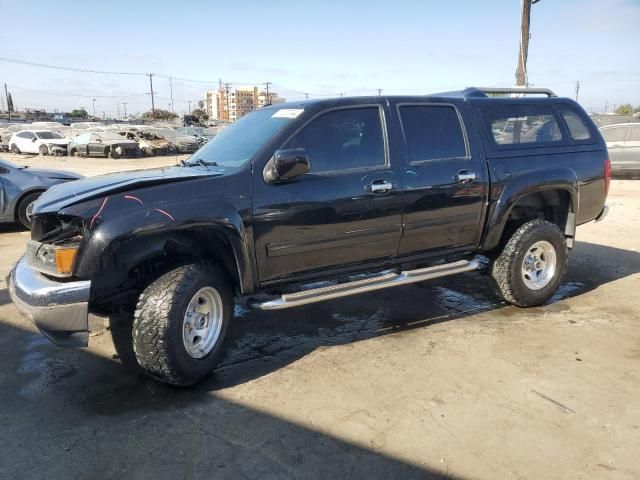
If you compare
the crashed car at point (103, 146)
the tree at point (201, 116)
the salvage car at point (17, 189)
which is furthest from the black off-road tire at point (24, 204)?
the tree at point (201, 116)

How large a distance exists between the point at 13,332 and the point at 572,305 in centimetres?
528

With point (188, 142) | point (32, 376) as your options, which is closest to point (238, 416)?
point (32, 376)

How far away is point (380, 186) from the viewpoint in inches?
171

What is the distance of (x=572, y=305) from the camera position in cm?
547

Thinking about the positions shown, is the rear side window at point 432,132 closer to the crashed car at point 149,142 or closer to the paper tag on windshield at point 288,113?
the paper tag on windshield at point 288,113

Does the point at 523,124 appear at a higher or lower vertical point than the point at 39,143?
lower

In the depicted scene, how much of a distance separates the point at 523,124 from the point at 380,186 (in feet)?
6.55

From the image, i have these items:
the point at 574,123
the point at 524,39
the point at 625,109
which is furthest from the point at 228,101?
the point at 574,123

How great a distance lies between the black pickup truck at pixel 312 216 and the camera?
3.51m

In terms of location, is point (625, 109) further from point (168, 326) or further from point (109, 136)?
point (168, 326)

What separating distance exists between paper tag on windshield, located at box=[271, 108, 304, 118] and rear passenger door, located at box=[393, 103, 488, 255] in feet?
2.88

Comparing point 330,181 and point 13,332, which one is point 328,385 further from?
point 13,332

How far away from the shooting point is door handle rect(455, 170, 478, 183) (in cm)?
477

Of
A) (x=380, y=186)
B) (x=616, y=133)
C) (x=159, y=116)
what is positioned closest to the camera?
(x=380, y=186)
